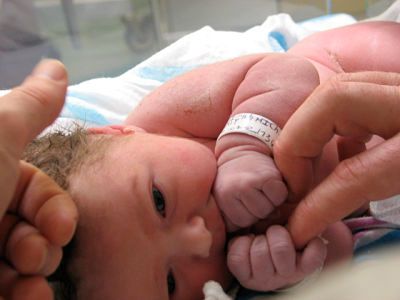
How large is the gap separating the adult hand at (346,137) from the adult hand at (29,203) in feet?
0.92

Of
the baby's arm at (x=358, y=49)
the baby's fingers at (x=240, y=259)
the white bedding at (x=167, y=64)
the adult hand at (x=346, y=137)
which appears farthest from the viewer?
the white bedding at (x=167, y=64)

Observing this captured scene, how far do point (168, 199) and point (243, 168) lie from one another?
110mm

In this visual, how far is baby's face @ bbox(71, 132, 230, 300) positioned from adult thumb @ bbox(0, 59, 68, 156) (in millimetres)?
188

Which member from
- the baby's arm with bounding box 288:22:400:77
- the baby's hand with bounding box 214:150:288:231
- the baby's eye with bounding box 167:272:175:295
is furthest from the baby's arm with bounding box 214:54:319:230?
the baby's arm with bounding box 288:22:400:77

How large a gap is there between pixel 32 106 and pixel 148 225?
0.25 metres

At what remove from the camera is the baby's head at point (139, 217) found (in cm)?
64

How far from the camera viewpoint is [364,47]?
104cm

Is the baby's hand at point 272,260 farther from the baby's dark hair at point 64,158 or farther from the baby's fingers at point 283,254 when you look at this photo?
the baby's dark hair at point 64,158

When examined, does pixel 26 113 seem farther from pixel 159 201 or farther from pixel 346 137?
pixel 346 137

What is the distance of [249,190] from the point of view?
693 millimetres

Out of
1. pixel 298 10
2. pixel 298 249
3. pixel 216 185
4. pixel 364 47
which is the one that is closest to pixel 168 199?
pixel 216 185

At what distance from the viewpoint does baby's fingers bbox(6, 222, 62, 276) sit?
47 cm

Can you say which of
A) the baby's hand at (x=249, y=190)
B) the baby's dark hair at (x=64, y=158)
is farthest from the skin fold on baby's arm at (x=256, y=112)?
the baby's dark hair at (x=64, y=158)

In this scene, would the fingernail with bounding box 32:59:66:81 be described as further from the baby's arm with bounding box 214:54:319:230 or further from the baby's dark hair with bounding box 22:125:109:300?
the baby's arm with bounding box 214:54:319:230
